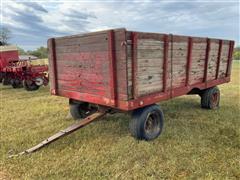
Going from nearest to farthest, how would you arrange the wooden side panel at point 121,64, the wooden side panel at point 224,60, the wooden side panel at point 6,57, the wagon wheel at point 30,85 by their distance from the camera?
the wooden side panel at point 121,64 < the wooden side panel at point 224,60 < the wagon wheel at point 30,85 < the wooden side panel at point 6,57

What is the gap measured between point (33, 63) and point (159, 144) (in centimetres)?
887

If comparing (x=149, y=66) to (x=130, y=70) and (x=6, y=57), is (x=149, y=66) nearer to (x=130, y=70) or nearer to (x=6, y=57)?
(x=130, y=70)

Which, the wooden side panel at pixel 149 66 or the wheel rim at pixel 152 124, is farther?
the wheel rim at pixel 152 124

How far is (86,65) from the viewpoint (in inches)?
166

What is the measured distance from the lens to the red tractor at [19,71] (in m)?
10.8

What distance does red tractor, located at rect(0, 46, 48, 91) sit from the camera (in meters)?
10.8

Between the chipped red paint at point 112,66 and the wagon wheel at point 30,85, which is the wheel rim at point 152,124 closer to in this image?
the chipped red paint at point 112,66

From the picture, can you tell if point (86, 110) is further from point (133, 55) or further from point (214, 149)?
point (214, 149)

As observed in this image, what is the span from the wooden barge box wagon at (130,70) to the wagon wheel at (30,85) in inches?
246

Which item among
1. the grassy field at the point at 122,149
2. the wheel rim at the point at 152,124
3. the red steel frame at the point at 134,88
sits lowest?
the grassy field at the point at 122,149

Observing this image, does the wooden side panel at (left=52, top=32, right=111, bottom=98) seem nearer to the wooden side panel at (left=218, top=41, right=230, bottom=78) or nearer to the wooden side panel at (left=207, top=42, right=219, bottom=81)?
the wooden side panel at (left=207, top=42, right=219, bottom=81)

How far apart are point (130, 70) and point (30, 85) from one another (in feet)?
28.4

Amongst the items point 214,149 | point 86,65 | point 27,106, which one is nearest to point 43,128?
point 86,65

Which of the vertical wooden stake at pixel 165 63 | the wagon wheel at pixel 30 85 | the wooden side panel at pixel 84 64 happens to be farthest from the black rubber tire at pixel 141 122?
the wagon wheel at pixel 30 85
